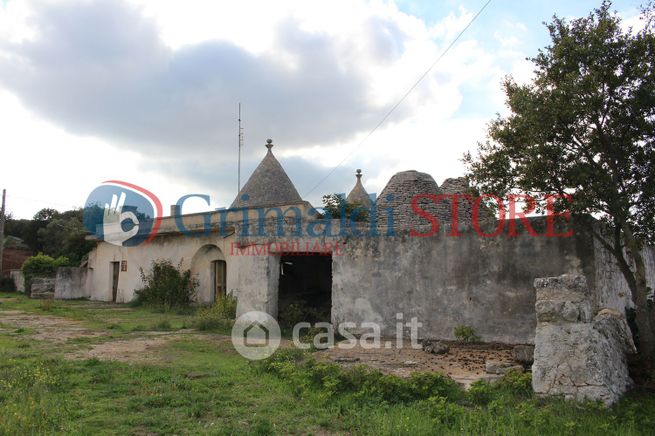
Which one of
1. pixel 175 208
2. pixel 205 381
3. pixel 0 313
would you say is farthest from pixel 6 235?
pixel 205 381

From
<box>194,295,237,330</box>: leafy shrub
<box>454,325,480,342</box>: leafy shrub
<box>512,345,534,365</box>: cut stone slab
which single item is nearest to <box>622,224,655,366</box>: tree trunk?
<box>512,345,534,365</box>: cut stone slab

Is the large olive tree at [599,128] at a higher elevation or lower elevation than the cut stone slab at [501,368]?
higher

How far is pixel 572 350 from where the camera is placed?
537 centimetres

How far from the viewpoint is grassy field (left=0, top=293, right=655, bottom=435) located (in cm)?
461

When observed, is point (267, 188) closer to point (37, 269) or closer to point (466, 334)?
point (466, 334)

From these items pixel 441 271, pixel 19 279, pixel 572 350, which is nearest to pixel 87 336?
pixel 441 271

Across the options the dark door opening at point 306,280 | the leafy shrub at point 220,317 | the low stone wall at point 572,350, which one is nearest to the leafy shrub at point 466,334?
the low stone wall at point 572,350

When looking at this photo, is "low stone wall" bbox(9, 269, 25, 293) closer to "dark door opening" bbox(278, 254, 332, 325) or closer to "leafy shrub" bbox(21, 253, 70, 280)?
"leafy shrub" bbox(21, 253, 70, 280)

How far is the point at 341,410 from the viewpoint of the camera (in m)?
5.28

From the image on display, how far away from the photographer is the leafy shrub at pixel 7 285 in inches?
1087

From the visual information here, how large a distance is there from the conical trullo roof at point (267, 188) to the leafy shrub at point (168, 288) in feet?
10.9

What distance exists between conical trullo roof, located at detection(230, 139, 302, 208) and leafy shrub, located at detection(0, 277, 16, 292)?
15710mm

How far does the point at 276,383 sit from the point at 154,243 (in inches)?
601

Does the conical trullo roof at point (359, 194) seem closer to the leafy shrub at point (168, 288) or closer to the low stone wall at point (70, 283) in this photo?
the leafy shrub at point (168, 288)
